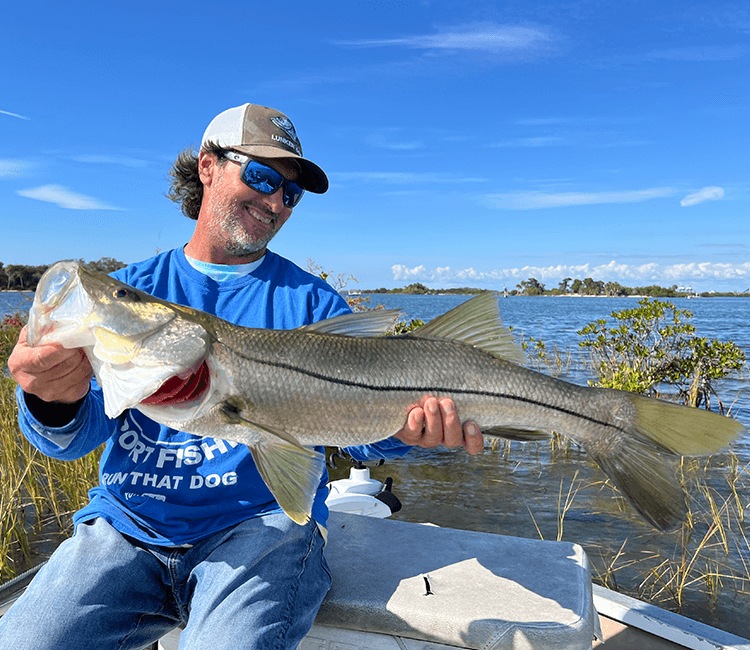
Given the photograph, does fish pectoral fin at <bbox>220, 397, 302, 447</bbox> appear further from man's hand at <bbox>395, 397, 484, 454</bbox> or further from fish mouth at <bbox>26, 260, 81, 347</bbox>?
fish mouth at <bbox>26, 260, 81, 347</bbox>

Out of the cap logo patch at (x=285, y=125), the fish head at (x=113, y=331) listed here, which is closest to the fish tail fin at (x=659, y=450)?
the fish head at (x=113, y=331)

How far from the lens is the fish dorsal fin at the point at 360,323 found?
246cm

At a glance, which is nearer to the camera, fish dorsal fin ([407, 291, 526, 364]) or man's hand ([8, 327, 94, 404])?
man's hand ([8, 327, 94, 404])

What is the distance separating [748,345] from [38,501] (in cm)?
2733

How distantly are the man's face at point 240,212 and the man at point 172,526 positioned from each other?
26cm

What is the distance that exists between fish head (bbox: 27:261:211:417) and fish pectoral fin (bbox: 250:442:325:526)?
0.44 metres

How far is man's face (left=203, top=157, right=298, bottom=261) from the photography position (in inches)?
124

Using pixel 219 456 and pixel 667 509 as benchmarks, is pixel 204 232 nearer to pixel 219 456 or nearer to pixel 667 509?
pixel 219 456

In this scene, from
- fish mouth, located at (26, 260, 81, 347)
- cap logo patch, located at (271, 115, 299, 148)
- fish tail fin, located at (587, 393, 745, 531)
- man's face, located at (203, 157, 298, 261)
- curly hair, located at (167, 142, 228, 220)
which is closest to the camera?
fish mouth, located at (26, 260, 81, 347)

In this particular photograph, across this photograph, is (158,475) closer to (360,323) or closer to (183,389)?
(183,389)

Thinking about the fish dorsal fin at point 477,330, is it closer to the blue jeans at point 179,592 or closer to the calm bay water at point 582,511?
the blue jeans at point 179,592

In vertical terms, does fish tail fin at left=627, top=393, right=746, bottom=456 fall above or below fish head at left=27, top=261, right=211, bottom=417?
below

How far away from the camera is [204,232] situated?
3.22 meters

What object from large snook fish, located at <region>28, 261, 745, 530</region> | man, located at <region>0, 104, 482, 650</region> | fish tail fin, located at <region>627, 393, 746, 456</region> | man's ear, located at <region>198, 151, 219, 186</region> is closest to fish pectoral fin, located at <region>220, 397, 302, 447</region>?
large snook fish, located at <region>28, 261, 745, 530</region>
